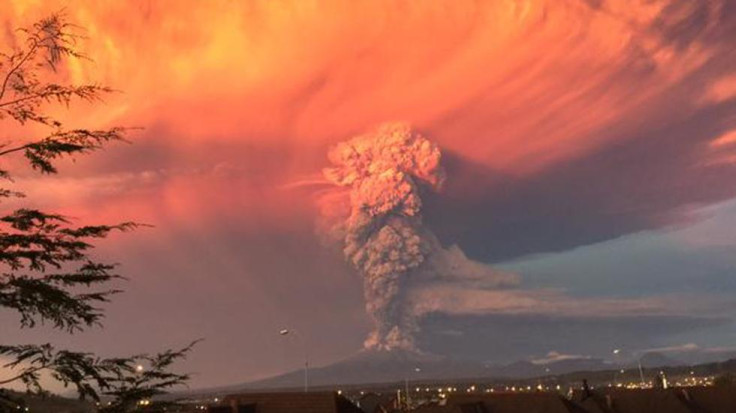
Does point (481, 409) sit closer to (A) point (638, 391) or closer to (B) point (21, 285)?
(A) point (638, 391)

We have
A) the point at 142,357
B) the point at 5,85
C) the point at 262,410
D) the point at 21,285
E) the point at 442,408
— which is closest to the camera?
the point at 21,285

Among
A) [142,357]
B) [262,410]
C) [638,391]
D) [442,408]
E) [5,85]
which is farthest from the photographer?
[638,391]

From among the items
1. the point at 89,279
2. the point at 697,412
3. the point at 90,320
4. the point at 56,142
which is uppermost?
the point at 56,142

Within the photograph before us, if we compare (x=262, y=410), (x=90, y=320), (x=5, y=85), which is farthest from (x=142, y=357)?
(x=262, y=410)

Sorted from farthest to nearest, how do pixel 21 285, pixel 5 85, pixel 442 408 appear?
pixel 442 408 < pixel 5 85 < pixel 21 285

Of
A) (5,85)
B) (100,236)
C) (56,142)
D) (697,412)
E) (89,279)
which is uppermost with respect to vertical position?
(5,85)

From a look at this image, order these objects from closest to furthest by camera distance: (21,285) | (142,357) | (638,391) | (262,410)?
(21,285)
(142,357)
(262,410)
(638,391)

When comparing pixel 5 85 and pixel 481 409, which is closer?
pixel 5 85

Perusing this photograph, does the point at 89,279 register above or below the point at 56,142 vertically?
below

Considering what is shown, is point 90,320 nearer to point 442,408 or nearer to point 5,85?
point 5,85

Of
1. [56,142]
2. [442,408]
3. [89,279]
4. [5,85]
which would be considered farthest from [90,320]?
[442,408]
